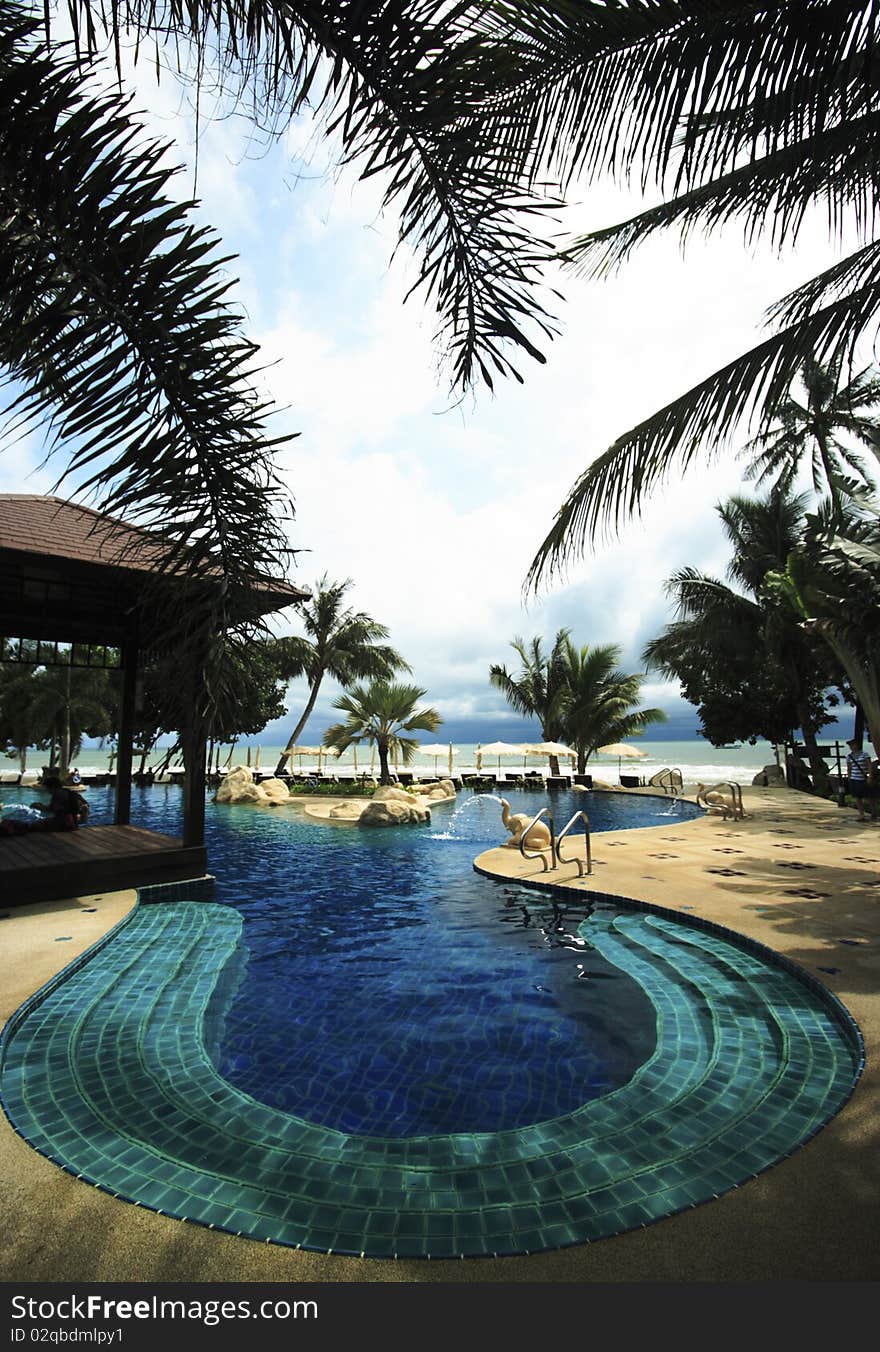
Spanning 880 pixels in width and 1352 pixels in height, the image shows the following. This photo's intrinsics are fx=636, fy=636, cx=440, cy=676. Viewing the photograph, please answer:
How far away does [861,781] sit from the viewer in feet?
44.7

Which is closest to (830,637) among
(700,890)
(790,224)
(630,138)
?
(700,890)

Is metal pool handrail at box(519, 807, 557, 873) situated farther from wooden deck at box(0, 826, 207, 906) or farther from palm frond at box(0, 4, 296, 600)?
palm frond at box(0, 4, 296, 600)

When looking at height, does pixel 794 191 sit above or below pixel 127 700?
above

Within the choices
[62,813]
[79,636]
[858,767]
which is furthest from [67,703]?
[858,767]

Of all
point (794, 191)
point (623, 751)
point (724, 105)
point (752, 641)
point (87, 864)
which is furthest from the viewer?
point (623, 751)

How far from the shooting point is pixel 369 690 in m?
24.6

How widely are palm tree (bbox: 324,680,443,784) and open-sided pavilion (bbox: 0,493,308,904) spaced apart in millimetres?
13954

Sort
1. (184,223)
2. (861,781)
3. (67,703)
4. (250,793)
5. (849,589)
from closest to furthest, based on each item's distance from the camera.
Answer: (184,223) → (849,589) → (861,781) → (250,793) → (67,703)

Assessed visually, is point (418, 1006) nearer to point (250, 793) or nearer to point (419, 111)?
point (419, 111)

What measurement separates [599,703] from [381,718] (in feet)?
29.8

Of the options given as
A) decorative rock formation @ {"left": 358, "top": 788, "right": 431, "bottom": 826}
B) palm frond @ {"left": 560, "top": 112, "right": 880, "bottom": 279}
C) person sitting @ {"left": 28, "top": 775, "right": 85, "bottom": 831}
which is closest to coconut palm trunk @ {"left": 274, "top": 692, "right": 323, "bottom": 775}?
decorative rock formation @ {"left": 358, "top": 788, "right": 431, "bottom": 826}

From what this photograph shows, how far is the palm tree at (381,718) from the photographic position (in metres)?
24.4

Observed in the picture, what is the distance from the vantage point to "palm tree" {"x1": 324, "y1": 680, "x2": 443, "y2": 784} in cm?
2439

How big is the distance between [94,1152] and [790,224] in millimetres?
7105
